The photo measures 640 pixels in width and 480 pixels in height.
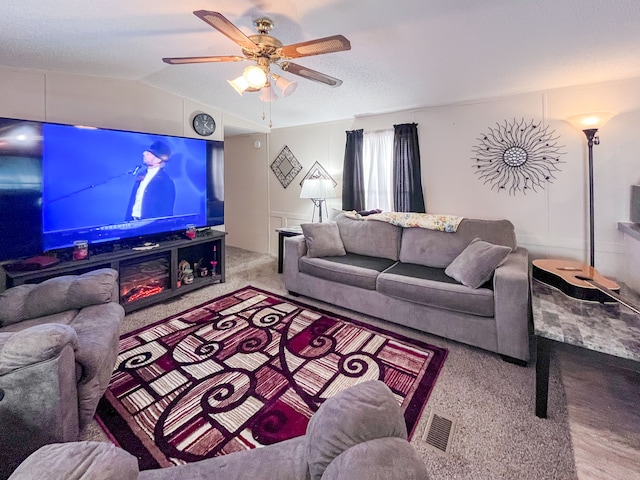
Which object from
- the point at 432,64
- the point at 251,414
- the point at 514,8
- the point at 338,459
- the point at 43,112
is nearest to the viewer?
the point at 338,459

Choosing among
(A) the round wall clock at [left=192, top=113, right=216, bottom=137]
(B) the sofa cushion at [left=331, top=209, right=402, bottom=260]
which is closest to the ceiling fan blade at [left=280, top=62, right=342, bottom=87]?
(B) the sofa cushion at [left=331, top=209, right=402, bottom=260]

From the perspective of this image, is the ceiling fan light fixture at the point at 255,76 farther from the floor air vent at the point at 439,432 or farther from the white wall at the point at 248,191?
the white wall at the point at 248,191

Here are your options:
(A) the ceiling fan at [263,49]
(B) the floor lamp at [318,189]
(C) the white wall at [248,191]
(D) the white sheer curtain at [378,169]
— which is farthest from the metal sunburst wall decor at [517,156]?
(C) the white wall at [248,191]

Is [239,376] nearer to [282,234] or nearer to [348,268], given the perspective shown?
[348,268]

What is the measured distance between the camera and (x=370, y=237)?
3.38 metres

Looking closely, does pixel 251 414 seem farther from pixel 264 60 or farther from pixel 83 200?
pixel 83 200

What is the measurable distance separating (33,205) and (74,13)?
1.43 meters

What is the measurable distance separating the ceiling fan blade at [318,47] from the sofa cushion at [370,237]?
2032 millimetres

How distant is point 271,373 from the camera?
2002 mm

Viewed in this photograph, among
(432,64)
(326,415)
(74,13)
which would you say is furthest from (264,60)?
(326,415)

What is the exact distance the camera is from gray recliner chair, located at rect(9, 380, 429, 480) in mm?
658

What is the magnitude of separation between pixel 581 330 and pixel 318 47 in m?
2.15

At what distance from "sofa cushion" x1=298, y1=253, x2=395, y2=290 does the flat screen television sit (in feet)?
5.07

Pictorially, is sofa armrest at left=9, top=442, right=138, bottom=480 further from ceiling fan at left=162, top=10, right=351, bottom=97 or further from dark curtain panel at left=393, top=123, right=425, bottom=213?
dark curtain panel at left=393, top=123, right=425, bottom=213
